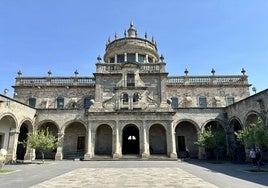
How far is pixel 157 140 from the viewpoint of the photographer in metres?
28.4

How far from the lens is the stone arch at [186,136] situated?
29141mm

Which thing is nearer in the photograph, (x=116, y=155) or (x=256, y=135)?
(x=256, y=135)

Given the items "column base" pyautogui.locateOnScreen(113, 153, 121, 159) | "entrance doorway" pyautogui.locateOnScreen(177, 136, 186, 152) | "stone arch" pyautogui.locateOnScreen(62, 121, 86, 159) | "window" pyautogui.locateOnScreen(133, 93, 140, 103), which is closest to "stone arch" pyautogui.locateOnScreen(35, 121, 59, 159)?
Answer: "stone arch" pyautogui.locateOnScreen(62, 121, 86, 159)

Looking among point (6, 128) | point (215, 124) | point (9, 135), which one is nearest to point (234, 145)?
point (215, 124)

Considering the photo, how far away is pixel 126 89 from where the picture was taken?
27.5 meters

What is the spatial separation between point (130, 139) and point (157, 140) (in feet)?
14.0

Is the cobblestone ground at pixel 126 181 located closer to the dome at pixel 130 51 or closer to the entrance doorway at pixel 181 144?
the entrance doorway at pixel 181 144

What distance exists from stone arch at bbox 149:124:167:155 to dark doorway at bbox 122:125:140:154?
106 inches

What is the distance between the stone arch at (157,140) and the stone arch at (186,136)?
2219 millimetres

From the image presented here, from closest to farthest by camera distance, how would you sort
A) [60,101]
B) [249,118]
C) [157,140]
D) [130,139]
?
[249,118], [157,140], [130,139], [60,101]

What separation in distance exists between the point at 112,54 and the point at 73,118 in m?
14.2

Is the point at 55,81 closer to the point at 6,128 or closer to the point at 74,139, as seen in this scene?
the point at 74,139

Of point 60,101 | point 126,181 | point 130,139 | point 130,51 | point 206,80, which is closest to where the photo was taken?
point 126,181

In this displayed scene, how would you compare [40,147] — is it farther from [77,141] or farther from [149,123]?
[149,123]
